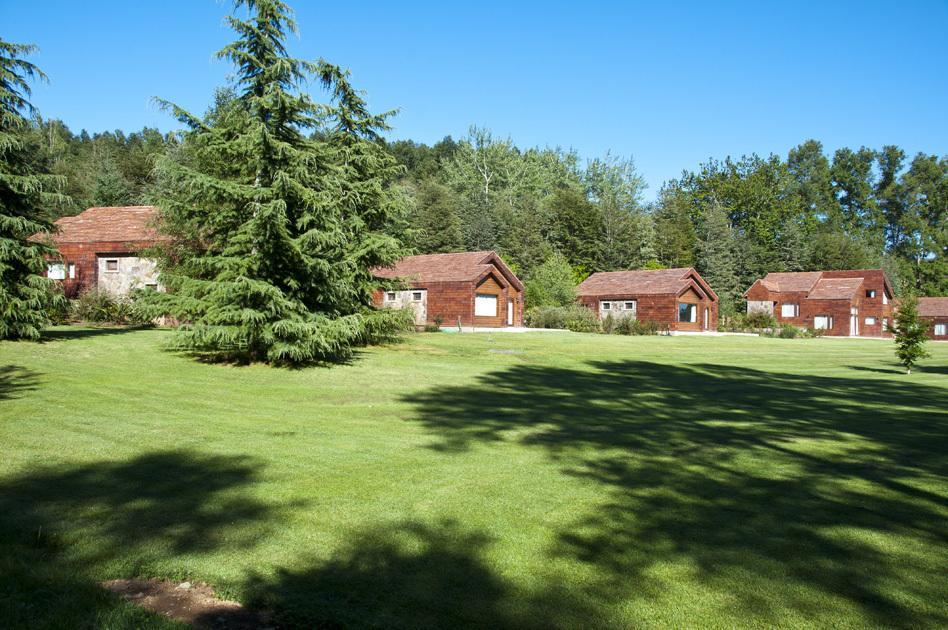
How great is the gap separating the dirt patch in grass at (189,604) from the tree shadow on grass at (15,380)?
8.78 metres

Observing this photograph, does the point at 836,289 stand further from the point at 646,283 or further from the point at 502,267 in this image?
the point at 502,267

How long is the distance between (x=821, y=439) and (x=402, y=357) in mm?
14543

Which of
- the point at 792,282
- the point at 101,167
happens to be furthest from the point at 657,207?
the point at 101,167

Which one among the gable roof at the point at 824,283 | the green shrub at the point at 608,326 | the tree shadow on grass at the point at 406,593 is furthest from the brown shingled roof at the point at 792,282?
the tree shadow on grass at the point at 406,593

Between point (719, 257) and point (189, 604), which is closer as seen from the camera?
point (189, 604)

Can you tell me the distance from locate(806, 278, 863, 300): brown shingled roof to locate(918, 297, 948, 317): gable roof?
1288 cm

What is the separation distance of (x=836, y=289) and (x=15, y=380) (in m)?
70.3

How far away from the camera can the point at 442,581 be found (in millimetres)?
4434

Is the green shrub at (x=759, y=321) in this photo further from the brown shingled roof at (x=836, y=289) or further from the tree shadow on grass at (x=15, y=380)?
the tree shadow on grass at (x=15, y=380)

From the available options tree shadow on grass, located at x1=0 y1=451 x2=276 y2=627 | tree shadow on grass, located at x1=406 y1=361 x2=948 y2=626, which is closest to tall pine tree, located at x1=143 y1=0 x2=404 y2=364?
tree shadow on grass, located at x1=406 y1=361 x2=948 y2=626

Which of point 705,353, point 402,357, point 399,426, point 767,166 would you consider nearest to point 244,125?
point 402,357

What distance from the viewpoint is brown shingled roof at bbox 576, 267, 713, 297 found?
54906 millimetres

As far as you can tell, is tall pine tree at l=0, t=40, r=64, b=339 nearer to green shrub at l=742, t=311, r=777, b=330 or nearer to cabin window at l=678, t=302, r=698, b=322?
cabin window at l=678, t=302, r=698, b=322

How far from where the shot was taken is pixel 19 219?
1916 cm
